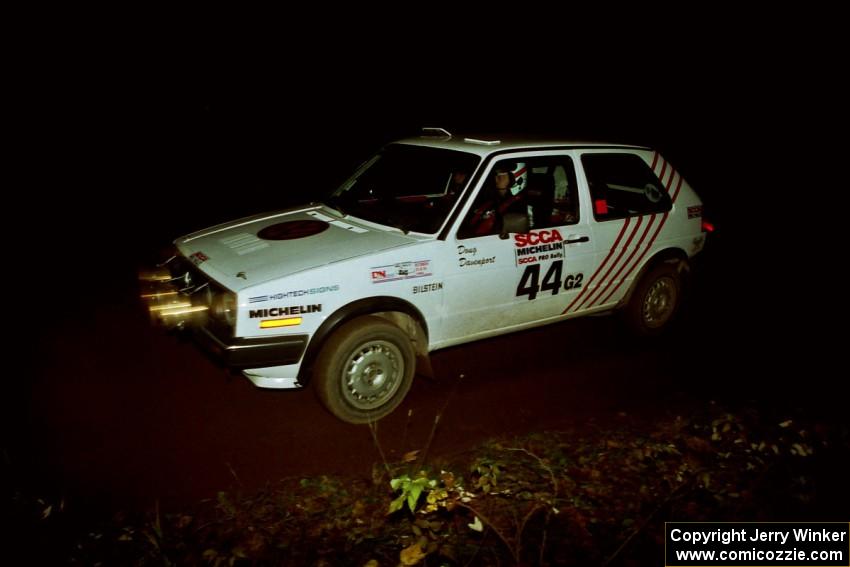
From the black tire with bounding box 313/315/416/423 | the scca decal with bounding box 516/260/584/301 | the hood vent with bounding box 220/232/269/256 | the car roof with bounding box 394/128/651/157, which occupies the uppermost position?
the car roof with bounding box 394/128/651/157

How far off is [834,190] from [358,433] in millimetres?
16287

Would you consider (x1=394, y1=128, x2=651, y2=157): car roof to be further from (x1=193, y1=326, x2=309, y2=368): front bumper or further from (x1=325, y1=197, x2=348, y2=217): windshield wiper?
(x1=193, y1=326, x2=309, y2=368): front bumper

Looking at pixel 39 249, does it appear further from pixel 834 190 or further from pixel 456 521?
pixel 834 190

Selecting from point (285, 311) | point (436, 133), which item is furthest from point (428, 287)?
point (436, 133)

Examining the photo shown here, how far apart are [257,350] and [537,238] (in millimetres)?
2172

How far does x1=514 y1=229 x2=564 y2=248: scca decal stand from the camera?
14.0ft

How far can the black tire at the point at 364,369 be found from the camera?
12.3 feet

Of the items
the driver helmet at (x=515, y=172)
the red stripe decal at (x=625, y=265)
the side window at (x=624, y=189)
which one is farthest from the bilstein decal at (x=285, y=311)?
the red stripe decal at (x=625, y=265)

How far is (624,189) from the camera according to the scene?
5.47m

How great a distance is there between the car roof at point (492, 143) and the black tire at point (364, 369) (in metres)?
1.51

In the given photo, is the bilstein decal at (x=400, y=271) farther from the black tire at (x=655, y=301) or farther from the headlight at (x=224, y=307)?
the black tire at (x=655, y=301)

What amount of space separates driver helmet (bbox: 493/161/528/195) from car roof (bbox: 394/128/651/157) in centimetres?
11

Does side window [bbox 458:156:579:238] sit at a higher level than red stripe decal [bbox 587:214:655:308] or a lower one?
higher

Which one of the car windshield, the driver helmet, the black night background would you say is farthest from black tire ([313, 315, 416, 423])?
the driver helmet
